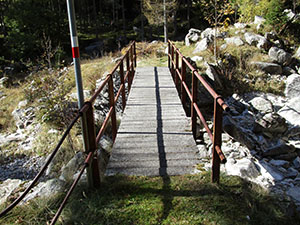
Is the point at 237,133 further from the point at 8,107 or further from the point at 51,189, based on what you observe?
the point at 8,107

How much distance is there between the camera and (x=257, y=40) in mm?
13656

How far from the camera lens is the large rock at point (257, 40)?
13.4 m

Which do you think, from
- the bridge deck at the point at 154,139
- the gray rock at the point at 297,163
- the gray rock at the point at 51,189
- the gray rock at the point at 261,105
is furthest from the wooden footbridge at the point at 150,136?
the gray rock at the point at 261,105

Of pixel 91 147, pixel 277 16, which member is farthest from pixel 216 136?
pixel 277 16

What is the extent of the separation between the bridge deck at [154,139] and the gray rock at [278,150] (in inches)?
97.9

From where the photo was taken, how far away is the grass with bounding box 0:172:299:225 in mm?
2832

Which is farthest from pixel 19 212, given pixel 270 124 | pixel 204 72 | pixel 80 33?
pixel 80 33

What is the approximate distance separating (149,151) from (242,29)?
1338 cm

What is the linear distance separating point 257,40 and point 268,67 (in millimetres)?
2254

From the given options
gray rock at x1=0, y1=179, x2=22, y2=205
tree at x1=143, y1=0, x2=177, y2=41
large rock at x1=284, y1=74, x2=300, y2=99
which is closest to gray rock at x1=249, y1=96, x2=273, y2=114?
large rock at x1=284, y1=74, x2=300, y2=99

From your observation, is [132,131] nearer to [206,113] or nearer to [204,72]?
[206,113]

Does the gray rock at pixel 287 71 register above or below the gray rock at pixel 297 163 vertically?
above

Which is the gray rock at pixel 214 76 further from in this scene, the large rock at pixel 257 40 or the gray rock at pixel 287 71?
the large rock at pixel 257 40

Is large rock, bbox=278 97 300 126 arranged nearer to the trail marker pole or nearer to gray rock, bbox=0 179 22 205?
the trail marker pole
